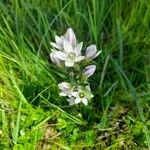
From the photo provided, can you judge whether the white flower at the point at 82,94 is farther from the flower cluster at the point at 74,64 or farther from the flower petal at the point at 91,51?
the flower petal at the point at 91,51

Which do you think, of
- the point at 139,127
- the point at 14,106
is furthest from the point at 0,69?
the point at 139,127

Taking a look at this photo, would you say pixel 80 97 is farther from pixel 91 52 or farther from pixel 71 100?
pixel 91 52

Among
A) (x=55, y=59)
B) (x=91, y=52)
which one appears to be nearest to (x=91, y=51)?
(x=91, y=52)

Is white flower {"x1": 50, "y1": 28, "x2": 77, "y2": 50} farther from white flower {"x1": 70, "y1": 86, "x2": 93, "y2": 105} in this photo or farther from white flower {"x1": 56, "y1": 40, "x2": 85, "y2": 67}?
white flower {"x1": 70, "y1": 86, "x2": 93, "y2": 105}

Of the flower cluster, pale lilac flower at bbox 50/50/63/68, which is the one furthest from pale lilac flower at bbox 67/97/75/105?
pale lilac flower at bbox 50/50/63/68

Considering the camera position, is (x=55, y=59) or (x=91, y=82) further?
(x=91, y=82)

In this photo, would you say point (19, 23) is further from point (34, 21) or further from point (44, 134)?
point (44, 134)

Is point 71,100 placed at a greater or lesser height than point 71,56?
lesser
